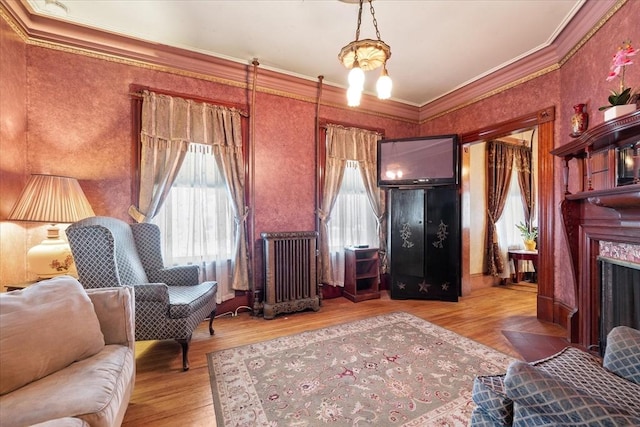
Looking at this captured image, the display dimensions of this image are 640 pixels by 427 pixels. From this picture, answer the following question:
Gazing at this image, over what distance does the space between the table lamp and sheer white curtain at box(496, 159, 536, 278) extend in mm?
5653

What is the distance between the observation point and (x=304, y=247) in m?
3.30

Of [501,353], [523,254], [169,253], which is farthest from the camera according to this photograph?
[523,254]

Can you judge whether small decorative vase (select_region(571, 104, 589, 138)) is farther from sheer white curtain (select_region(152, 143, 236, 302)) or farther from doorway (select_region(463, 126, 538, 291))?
sheer white curtain (select_region(152, 143, 236, 302))

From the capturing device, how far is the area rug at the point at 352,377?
1.58 metres

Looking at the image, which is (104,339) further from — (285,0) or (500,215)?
(500,215)

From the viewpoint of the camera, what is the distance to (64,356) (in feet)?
4.02

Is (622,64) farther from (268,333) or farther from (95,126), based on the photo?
(95,126)

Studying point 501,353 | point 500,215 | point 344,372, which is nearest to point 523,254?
point 500,215

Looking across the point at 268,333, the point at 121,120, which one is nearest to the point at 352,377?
the point at 268,333

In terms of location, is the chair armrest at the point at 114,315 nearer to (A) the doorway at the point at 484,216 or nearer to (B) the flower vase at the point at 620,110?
(B) the flower vase at the point at 620,110

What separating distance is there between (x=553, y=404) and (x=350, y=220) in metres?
3.22

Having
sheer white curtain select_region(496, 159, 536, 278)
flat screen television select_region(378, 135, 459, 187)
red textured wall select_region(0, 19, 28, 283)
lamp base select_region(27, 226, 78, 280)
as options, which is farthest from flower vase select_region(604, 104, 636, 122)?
red textured wall select_region(0, 19, 28, 283)

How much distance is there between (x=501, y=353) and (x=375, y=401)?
4.15 feet

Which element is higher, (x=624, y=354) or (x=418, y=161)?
(x=418, y=161)
